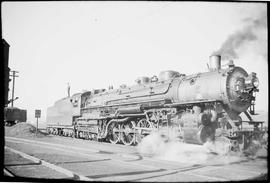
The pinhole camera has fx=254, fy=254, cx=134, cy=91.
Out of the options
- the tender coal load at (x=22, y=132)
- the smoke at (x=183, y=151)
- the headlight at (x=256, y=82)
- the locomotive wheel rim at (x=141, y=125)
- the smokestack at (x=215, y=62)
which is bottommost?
the tender coal load at (x=22, y=132)

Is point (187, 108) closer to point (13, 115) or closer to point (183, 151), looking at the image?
point (183, 151)

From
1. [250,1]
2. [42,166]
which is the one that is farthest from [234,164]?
[42,166]

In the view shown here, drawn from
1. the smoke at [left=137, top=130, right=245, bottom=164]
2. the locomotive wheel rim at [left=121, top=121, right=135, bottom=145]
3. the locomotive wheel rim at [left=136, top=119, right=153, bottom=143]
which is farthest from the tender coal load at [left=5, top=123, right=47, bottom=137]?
the smoke at [left=137, top=130, right=245, bottom=164]

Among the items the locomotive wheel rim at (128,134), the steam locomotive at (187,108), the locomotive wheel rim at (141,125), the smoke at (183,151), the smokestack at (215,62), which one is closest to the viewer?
the smoke at (183,151)

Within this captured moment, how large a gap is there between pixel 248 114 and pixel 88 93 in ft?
42.9

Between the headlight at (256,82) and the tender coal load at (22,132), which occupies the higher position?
the headlight at (256,82)

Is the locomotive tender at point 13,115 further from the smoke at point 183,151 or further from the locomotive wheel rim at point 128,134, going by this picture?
the smoke at point 183,151

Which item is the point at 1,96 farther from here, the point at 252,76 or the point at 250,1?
the point at 252,76

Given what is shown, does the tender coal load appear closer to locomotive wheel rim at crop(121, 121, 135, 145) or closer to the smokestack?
locomotive wheel rim at crop(121, 121, 135, 145)

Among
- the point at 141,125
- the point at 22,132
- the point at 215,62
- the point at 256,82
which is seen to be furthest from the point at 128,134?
the point at 22,132

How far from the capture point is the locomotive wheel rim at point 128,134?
13.4 m

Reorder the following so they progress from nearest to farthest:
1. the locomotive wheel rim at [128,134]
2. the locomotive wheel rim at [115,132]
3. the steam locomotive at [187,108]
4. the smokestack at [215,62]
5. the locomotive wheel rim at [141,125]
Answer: the steam locomotive at [187,108] < the smokestack at [215,62] < the locomotive wheel rim at [141,125] < the locomotive wheel rim at [128,134] < the locomotive wheel rim at [115,132]

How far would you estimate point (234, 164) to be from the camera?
796 centimetres

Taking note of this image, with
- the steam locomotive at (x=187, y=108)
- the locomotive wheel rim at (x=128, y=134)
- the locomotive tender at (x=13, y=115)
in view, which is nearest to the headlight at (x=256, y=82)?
the steam locomotive at (x=187, y=108)
